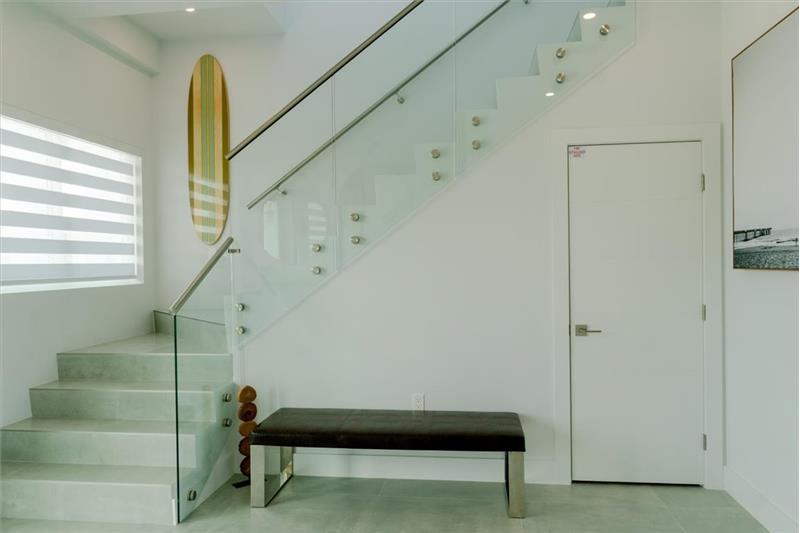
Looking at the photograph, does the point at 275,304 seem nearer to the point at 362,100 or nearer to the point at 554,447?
the point at 362,100

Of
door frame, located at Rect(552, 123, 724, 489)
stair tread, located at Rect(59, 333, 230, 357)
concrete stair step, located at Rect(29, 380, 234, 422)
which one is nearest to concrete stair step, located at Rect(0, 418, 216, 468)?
concrete stair step, located at Rect(29, 380, 234, 422)

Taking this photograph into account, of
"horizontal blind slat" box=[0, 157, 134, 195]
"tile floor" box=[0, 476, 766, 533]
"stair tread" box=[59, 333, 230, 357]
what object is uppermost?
"horizontal blind slat" box=[0, 157, 134, 195]

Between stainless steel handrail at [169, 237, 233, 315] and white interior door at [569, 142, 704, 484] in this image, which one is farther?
white interior door at [569, 142, 704, 484]

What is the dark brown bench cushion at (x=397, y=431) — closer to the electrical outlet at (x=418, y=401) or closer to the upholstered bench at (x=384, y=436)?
the upholstered bench at (x=384, y=436)

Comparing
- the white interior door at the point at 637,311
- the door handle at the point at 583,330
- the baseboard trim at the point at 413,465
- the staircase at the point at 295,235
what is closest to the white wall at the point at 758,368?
the white interior door at the point at 637,311

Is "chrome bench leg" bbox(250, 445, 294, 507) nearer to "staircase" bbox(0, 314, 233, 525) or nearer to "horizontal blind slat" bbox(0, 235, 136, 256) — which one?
"staircase" bbox(0, 314, 233, 525)

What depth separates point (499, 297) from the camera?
3531mm

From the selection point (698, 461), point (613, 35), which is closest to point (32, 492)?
point (698, 461)

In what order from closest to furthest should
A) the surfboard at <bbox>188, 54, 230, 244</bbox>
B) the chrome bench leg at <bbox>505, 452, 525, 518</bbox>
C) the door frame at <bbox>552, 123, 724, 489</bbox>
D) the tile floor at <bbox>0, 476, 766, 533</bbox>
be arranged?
the tile floor at <bbox>0, 476, 766, 533</bbox>, the chrome bench leg at <bbox>505, 452, 525, 518</bbox>, the door frame at <bbox>552, 123, 724, 489</bbox>, the surfboard at <bbox>188, 54, 230, 244</bbox>

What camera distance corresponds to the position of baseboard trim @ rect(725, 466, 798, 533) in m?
2.66

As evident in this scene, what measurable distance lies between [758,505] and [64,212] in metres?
4.94

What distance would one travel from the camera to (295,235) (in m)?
3.62

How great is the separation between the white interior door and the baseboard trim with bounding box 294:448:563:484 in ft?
0.96

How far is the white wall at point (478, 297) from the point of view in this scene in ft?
11.1
